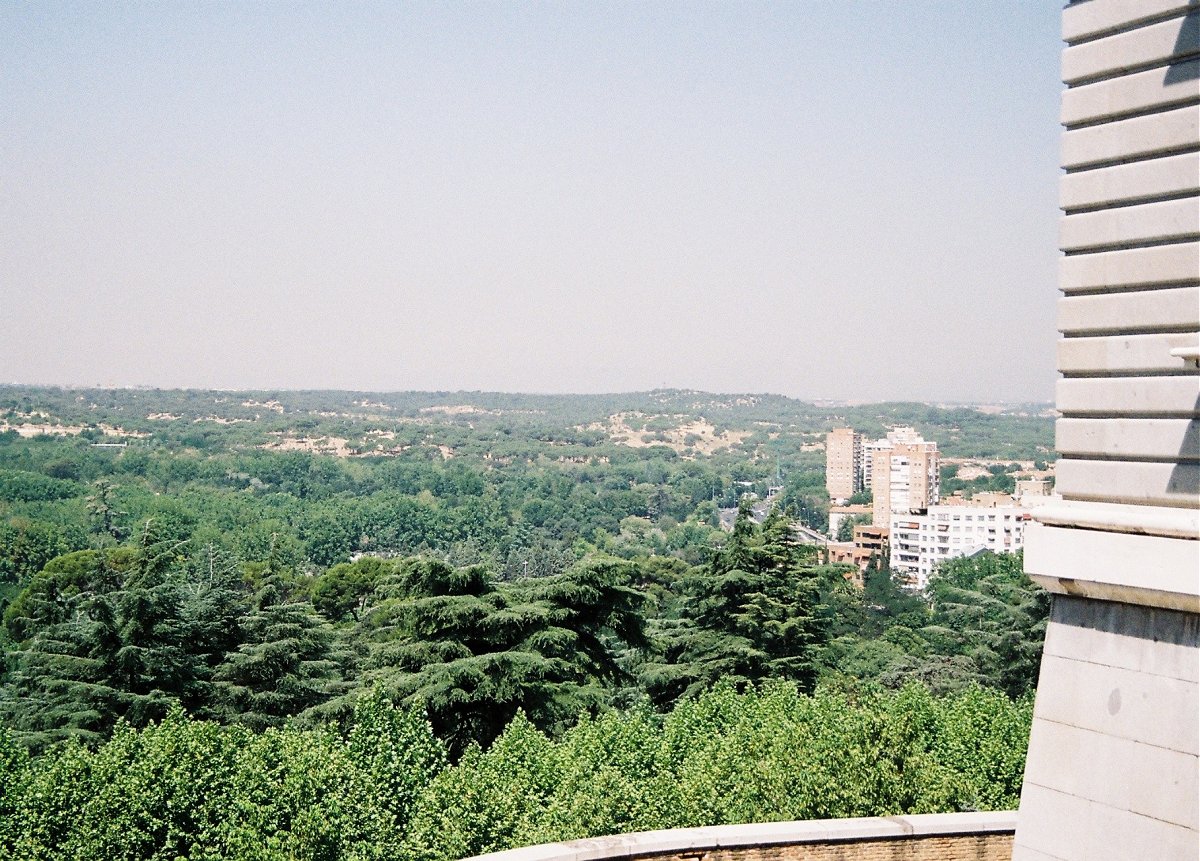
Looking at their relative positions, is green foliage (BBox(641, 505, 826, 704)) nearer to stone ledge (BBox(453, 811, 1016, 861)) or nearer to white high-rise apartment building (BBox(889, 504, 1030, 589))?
stone ledge (BBox(453, 811, 1016, 861))

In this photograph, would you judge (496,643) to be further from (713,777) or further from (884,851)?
(884,851)

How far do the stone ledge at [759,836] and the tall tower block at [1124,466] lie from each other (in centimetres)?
314

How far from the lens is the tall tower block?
5.90 m

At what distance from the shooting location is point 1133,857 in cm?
594

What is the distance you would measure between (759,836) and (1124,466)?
462 centimetres

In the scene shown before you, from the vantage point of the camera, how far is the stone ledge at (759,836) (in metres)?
9.00

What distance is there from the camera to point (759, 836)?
935 cm

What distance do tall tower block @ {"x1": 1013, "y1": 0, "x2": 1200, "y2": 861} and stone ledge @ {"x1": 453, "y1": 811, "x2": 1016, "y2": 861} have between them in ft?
10.3

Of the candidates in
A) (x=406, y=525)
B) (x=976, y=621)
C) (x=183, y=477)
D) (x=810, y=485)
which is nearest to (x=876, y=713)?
(x=976, y=621)

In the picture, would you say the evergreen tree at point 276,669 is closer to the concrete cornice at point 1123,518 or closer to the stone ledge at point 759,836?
the stone ledge at point 759,836

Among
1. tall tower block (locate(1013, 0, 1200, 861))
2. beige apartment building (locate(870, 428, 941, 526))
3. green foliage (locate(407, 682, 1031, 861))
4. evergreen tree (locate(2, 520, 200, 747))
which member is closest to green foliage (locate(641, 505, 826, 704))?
green foliage (locate(407, 682, 1031, 861))

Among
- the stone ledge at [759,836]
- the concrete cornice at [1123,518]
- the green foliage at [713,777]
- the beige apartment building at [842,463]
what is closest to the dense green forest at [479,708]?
the green foliage at [713,777]

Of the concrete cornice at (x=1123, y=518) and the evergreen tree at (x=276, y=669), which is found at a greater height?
the concrete cornice at (x=1123, y=518)

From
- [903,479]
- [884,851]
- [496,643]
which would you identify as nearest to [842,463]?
[903,479]
